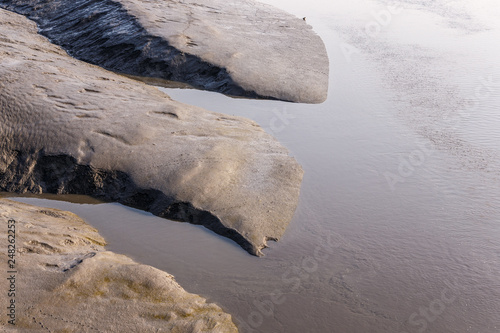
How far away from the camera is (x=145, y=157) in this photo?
12.6ft

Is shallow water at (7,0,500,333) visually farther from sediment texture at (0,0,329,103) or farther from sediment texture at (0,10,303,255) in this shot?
sediment texture at (0,0,329,103)

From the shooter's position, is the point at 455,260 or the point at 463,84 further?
the point at 463,84

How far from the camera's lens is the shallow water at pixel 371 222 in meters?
2.92

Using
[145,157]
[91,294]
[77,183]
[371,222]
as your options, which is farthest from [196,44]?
[91,294]

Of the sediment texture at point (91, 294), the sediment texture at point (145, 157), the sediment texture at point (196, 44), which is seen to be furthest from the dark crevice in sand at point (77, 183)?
the sediment texture at point (196, 44)

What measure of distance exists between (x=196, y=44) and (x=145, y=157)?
301 cm

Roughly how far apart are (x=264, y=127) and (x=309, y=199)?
1331 mm

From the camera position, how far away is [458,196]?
414 cm

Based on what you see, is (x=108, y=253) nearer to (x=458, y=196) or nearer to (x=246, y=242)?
(x=246, y=242)

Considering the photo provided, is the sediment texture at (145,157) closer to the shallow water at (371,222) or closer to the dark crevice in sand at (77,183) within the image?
the dark crevice in sand at (77,183)

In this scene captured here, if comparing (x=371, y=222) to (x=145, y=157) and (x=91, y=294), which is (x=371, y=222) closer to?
(x=145, y=157)

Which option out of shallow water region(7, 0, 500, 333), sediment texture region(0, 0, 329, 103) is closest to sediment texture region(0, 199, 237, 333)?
shallow water region(7, 0, 500, 333)

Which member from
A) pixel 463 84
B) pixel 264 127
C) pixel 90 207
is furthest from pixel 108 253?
pixel 463 84

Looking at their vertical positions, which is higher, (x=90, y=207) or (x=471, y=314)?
(x=471, y=314)
